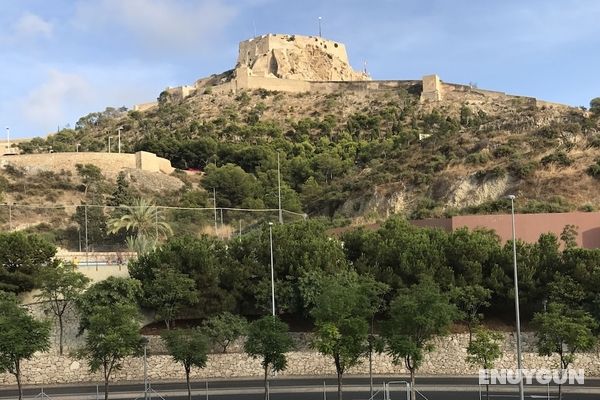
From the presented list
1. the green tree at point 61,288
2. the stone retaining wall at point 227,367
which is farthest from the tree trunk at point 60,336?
the stone retaining wall at point 227,367

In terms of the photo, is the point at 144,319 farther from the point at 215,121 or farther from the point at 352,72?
the point at 352,72

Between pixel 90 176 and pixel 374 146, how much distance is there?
3386 centimetres

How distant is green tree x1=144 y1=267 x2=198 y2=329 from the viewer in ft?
105

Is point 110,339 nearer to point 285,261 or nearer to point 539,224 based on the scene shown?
point 285,261

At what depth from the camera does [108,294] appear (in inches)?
1245

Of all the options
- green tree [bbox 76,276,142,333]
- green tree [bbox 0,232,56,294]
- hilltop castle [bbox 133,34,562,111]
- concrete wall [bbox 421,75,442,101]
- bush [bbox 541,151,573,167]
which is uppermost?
hilltop castle [bbox 133,34,562,111]

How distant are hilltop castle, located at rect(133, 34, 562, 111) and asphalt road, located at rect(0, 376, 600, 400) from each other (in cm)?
8178

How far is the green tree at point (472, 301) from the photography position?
100 feet

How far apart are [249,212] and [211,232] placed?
3.45 m

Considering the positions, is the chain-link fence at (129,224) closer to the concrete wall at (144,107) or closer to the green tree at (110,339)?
the green tree at (110,339)

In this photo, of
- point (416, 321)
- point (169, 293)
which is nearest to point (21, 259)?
point (169, 293)

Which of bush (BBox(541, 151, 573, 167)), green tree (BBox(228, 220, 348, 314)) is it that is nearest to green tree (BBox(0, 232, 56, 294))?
green tree (BBox(228, 220, 348, 314))

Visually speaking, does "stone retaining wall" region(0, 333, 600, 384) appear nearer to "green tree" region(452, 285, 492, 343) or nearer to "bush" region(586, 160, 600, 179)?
"green tree" region(452, 285, 492, 343)

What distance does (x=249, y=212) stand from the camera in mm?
47969
